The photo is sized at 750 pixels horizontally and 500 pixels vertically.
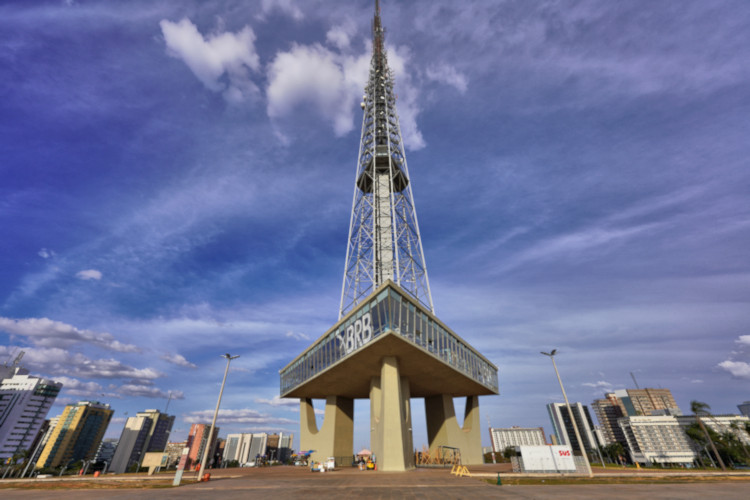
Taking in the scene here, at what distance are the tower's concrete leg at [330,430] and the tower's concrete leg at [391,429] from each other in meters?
13.5

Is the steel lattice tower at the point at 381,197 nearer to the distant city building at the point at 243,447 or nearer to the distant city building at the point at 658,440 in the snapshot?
the distant city building at the point at 658,440

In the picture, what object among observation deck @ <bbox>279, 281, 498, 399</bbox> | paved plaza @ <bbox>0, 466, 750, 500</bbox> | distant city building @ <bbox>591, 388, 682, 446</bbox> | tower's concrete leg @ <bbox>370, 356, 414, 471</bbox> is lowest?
paved plaza @ <bbox>0, 466, 750, 500</bbox>

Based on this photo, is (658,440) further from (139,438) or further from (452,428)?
(139,438)

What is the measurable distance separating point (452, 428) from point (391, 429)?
2039 cm

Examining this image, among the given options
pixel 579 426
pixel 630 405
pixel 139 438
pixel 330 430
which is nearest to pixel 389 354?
pixel 330 430

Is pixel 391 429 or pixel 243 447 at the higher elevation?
pixel 243 447

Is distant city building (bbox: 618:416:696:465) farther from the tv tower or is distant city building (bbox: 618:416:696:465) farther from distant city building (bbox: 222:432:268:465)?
distant city building (bbox: 222:432:268:465)

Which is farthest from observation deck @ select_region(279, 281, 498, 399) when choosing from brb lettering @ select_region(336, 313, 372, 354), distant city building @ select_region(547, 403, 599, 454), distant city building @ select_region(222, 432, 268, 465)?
distant city building @ select_region(222, 432, 268, 465)

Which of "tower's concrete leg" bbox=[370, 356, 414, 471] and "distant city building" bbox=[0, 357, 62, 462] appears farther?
"distant city building" bbox=[0, 357, 62, 462]

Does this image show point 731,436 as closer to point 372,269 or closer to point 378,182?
point 372,269

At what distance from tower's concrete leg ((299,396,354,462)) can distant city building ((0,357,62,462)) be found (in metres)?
160

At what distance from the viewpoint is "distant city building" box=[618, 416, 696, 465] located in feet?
412

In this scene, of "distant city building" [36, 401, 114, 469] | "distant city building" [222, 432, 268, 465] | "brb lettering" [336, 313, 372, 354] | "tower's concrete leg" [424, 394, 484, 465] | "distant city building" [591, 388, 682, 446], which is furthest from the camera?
"distant city building" [591, 388, 682, 446]

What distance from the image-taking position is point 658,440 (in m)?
134
